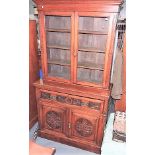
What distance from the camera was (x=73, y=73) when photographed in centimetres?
254

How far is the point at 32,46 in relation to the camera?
9.70ft

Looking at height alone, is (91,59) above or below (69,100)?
above

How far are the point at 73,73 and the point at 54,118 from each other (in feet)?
2.54

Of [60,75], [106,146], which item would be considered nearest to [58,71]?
[60,75]

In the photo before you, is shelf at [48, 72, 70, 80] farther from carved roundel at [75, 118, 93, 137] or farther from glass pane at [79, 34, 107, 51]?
carved roundel at [75, 118, 93, 137]

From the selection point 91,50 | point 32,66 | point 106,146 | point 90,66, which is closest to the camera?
point 106,146

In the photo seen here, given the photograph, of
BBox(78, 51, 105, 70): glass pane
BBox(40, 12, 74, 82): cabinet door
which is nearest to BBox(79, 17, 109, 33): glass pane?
BBox(40, 12, 74, 82): cabinet door

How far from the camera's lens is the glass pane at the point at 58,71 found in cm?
277

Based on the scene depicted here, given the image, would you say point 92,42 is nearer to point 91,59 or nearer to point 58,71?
point 91,59
